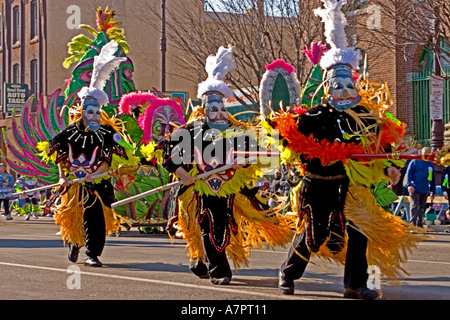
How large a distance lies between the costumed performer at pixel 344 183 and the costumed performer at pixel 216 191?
1094 mm

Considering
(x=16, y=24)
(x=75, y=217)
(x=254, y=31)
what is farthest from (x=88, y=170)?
(x=16, y=24)

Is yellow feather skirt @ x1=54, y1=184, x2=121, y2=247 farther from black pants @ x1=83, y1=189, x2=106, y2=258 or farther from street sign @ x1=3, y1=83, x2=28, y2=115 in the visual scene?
street sign @ x1=3, y1=83, x2=28, y2=115

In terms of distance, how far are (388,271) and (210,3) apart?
666 inches

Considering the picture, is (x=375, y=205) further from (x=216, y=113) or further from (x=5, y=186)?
(x=5, y=186)

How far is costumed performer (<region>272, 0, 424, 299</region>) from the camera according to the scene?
7.94 meters

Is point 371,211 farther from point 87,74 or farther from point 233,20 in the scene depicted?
point 233,20

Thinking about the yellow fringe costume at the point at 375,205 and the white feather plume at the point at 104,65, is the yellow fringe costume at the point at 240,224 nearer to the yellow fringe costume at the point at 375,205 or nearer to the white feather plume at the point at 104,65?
the yellow fringe costume at the point at 375,205

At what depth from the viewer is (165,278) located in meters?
9.54

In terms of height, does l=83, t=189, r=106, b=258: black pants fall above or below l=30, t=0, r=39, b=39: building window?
below

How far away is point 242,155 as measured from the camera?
29.7 feet

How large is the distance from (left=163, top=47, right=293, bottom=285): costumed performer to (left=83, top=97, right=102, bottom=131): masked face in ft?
6.05

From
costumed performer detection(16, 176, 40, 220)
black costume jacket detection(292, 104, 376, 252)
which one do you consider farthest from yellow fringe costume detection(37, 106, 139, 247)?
costumed performer detection(16, 176, 40, 220)
